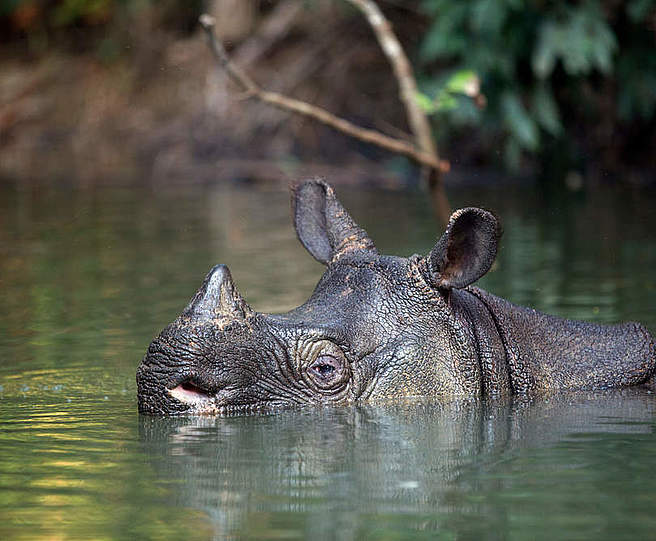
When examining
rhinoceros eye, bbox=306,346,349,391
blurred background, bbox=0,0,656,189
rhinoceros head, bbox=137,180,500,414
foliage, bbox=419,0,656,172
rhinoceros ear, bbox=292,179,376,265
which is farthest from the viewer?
blurred background, bbox=0,0,656,189

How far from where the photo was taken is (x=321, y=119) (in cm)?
1046

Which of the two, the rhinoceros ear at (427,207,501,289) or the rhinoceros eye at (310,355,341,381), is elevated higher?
the rhinoceros ear at (427,207,501,289)

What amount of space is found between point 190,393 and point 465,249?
4.52 feet

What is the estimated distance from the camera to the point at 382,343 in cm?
615

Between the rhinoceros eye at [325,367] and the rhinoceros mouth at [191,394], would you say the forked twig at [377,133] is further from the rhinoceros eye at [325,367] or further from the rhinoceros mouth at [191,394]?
the rhinoceros mouth at [191,394]

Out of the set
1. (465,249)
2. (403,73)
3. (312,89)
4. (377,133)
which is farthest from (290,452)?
(312,89)

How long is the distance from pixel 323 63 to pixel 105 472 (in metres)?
17.5

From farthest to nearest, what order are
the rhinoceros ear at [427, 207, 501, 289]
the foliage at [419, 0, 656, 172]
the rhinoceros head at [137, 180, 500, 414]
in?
the foliage at [419, 0, 656, 172], the rhinoceros ear at [427, 207, 501, 289], the rhinoceros head at [137, 180, 500, 414]

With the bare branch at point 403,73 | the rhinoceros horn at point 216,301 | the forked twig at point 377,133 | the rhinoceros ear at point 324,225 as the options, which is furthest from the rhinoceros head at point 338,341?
the bare branch at point 403,73

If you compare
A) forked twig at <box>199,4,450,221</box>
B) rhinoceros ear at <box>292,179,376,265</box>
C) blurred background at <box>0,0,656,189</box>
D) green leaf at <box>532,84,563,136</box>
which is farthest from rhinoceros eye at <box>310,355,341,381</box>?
green leaf at <box>532,84,563,136</box>

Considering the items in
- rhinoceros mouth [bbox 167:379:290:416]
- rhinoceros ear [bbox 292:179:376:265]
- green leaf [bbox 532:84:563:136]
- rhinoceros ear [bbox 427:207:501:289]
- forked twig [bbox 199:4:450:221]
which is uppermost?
green leaf [bbox 532:84:563:136]

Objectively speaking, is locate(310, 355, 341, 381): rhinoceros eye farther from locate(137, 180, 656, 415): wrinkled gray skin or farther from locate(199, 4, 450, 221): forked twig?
locate(199, 4, 450, 221): forked twig

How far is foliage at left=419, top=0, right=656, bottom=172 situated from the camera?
15320 mm

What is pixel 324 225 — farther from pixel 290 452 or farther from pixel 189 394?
pixel 290 452
